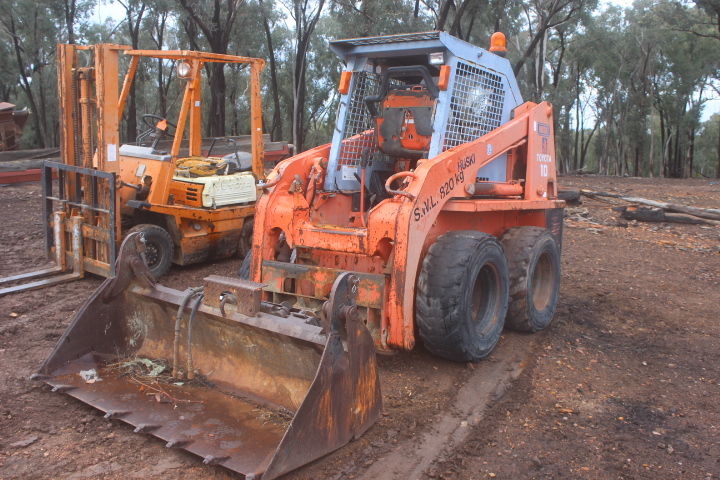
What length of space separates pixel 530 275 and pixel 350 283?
2640 mm

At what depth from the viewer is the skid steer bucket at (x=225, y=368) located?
333 cm

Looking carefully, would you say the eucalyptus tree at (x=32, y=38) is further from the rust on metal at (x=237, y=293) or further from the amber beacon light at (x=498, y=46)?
the rust on metal at (x=237, y=293)

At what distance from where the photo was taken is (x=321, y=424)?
3297mm

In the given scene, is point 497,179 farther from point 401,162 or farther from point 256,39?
point 256,39

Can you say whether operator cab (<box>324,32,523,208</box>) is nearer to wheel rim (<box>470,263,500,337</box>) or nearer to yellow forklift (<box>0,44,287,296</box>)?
wheel rim (<box>470,263,500,337</box>)

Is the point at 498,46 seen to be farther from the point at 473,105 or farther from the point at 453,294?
the point at 453,294

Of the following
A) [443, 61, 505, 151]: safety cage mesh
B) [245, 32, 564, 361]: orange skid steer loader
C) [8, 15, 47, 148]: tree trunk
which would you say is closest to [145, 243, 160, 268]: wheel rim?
[245, 32, 564, 361]: orange skid steer loader

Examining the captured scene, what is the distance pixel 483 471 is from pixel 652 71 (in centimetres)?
3655

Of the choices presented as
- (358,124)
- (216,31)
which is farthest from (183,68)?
(216,31)

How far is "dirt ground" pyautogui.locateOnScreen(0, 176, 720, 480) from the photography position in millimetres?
3436

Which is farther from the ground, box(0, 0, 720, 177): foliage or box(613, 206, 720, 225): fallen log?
box(0, 0, 720, 177): foliage

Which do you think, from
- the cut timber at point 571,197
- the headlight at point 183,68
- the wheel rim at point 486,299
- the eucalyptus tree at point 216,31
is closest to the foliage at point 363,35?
the eucalyptus tree at point 216,31

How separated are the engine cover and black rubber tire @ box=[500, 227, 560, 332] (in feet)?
12.7

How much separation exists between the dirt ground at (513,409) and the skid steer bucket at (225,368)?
0.15m
